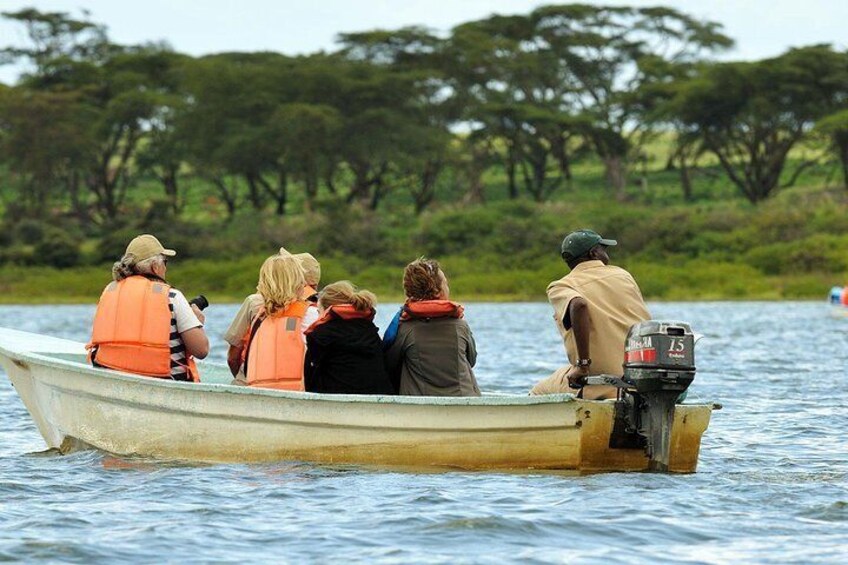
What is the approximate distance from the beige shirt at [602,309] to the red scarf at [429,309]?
2.02 feet

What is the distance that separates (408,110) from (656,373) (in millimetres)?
46504

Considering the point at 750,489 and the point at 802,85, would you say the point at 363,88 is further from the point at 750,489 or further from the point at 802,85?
the point at 750,489

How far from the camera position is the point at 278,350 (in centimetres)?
1066

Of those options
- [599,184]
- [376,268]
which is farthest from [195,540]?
[599,184]

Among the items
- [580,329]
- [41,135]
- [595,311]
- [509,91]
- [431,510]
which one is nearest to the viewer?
[431,510]

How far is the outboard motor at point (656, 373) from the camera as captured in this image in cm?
941

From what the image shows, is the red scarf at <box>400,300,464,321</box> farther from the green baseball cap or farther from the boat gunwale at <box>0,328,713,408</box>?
the green baseball cap

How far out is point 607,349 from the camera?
9.98 m

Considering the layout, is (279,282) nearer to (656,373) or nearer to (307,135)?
(656,373)

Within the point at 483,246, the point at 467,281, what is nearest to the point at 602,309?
the point at 467,281

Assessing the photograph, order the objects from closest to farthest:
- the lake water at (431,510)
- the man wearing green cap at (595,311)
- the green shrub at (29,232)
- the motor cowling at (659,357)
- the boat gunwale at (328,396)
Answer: the lake water at (431,510)
the motor cowling at (659,357)
the boat gunwale at (328,396)
the man wearing green cap at (595,311)
the green shrub at (29,232)

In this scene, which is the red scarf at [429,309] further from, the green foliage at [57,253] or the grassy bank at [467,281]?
the green foliage at [57,253]

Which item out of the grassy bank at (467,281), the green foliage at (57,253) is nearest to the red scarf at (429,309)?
the grassy bank at (467,281)

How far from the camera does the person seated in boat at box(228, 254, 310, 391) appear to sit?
411 inches
